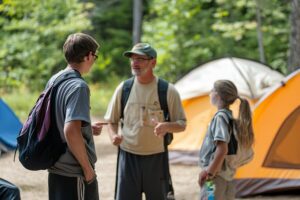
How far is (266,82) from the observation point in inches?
350

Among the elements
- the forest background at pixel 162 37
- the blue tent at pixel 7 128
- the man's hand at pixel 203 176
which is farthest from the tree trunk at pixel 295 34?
the forest background at pixel 162 37

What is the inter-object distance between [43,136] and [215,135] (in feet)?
4.73

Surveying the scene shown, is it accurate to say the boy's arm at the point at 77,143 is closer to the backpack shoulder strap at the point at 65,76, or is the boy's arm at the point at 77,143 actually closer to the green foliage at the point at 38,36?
the backpack shoulder strap at the point at 65,76

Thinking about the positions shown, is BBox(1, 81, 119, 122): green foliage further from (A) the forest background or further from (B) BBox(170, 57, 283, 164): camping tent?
(B) BBox(170, 57, 283, 164): camping tent

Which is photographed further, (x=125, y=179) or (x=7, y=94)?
(x=7, y=94)

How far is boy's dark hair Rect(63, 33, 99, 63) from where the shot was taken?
3502mm

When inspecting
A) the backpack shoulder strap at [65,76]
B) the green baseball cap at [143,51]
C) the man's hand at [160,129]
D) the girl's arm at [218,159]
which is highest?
the backpack shoulder strap at [65,76]

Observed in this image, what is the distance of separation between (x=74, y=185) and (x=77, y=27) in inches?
507

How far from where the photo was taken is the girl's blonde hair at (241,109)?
4.44 m

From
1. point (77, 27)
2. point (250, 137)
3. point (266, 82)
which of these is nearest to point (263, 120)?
point (266, 82)

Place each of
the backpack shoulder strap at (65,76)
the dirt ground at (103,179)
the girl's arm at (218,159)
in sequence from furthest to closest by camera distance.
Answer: the dirt ground at (103,179) < the girl's arm at (218,159) < the backpack shoulder strap at (65,76)

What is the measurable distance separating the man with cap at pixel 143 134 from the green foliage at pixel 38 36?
9.01 m

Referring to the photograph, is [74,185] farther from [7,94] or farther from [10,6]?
[7,94]

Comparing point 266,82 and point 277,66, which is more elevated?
point 266,82
